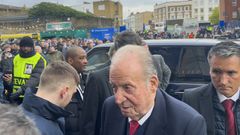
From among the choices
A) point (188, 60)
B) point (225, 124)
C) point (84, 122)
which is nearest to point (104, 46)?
point (188, 60)

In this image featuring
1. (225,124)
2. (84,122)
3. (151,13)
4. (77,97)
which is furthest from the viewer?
(151,13)

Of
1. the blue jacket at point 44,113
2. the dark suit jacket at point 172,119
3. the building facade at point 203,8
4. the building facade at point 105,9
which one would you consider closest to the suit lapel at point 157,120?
the dark suit jacket at point 172,119

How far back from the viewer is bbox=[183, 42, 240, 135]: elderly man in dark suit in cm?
262

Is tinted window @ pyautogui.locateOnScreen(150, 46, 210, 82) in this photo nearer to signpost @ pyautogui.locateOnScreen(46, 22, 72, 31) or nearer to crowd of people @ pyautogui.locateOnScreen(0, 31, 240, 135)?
crowd of people @ pyautogui.locateOnScreen(0, 31, 240, 135)

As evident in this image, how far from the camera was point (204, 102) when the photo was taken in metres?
2.71

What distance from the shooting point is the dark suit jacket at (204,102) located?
104 inches

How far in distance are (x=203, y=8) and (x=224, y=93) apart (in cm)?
14918

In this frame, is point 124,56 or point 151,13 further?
point 151,13

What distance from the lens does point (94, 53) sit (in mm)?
6598

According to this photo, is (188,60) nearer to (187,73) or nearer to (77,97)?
(187,73)

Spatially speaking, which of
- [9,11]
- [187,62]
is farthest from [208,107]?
[9,11]

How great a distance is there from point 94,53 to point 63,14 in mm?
70445

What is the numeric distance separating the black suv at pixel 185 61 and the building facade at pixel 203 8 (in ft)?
474

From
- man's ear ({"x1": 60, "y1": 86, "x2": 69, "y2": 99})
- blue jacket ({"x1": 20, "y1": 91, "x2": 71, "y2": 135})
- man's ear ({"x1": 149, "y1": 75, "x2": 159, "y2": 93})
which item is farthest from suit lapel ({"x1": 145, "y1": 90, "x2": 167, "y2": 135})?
man's ear ({"x1": 60, "y1": 86, "x2": 69, "y2": 99})
